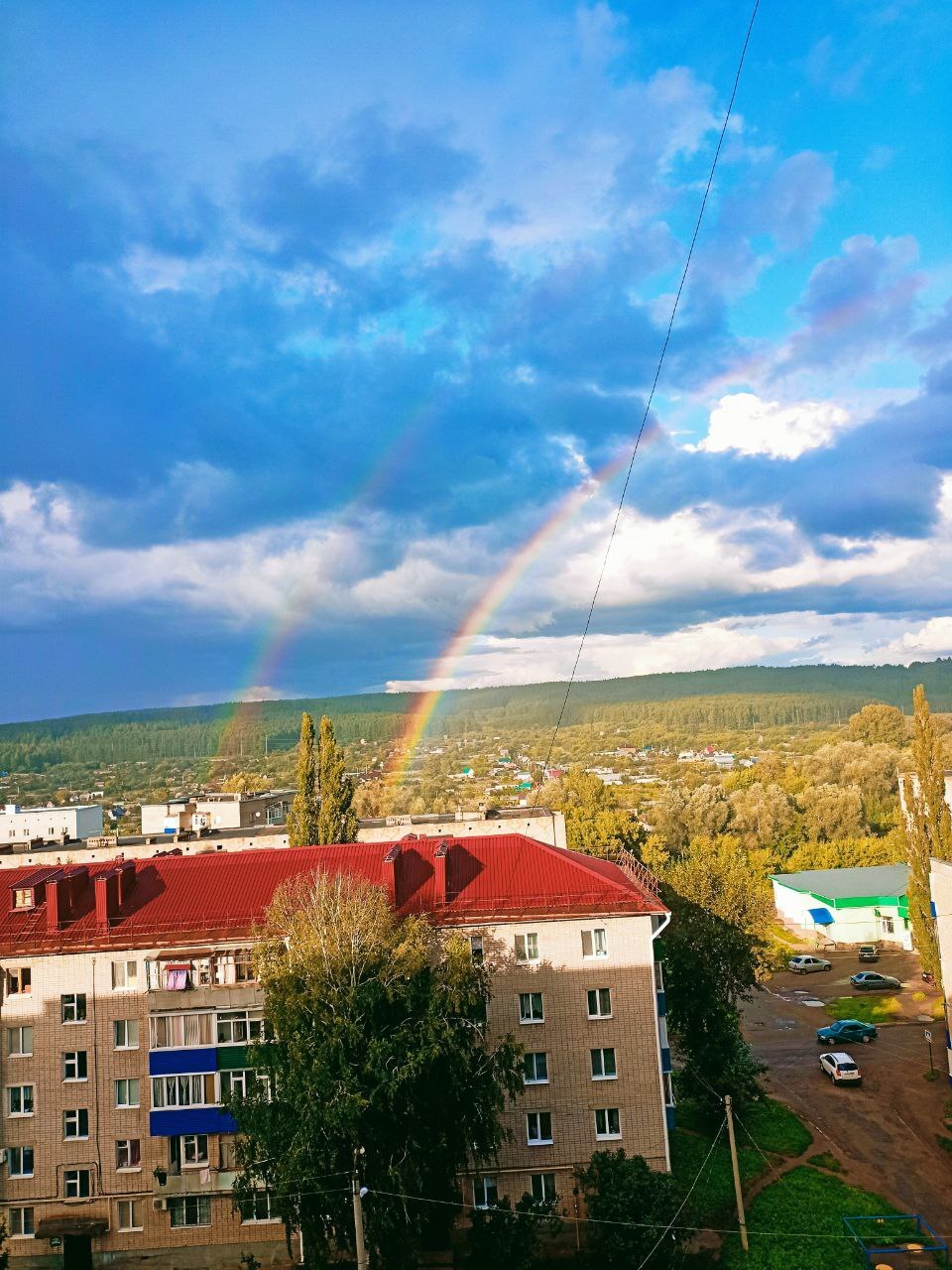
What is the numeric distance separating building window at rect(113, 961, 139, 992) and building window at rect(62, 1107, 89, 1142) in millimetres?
3242

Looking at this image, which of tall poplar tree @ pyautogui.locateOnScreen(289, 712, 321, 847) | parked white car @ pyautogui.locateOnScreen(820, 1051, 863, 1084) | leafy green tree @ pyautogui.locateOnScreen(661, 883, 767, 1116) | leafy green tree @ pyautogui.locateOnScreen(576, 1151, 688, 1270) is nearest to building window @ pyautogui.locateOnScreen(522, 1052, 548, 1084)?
leafy green tree @ pyautogui.locateOnScreen(576, 1151, 688, 1270)

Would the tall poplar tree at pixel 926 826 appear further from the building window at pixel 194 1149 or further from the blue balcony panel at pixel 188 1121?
the building window at pixel 194 1149

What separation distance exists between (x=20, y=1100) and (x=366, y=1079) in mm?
11984

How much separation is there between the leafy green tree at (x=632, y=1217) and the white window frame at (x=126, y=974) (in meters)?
13.2

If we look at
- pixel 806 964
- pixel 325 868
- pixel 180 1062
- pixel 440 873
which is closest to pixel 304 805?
pixel 325 868

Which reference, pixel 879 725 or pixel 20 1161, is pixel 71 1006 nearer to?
pixel 20 1161

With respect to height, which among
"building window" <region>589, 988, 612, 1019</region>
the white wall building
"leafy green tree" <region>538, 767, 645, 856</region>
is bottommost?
"building window" <region>589, 988, 612, 1019</region>

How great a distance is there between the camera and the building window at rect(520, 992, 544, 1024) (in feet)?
79.8

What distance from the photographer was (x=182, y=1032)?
2341 cm

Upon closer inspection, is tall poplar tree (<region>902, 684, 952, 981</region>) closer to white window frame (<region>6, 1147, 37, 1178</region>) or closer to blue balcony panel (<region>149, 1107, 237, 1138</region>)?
blue balcony panel (<region>149, 1107, 237, 1138</region>)

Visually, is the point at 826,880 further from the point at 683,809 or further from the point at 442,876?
the point at 442,876

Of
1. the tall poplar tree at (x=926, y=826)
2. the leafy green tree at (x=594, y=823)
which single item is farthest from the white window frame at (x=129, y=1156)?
the tall poplar tree at (x=926, y=826)

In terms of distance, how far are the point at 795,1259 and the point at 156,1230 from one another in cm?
1656

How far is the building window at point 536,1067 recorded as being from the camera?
78.8 ft
